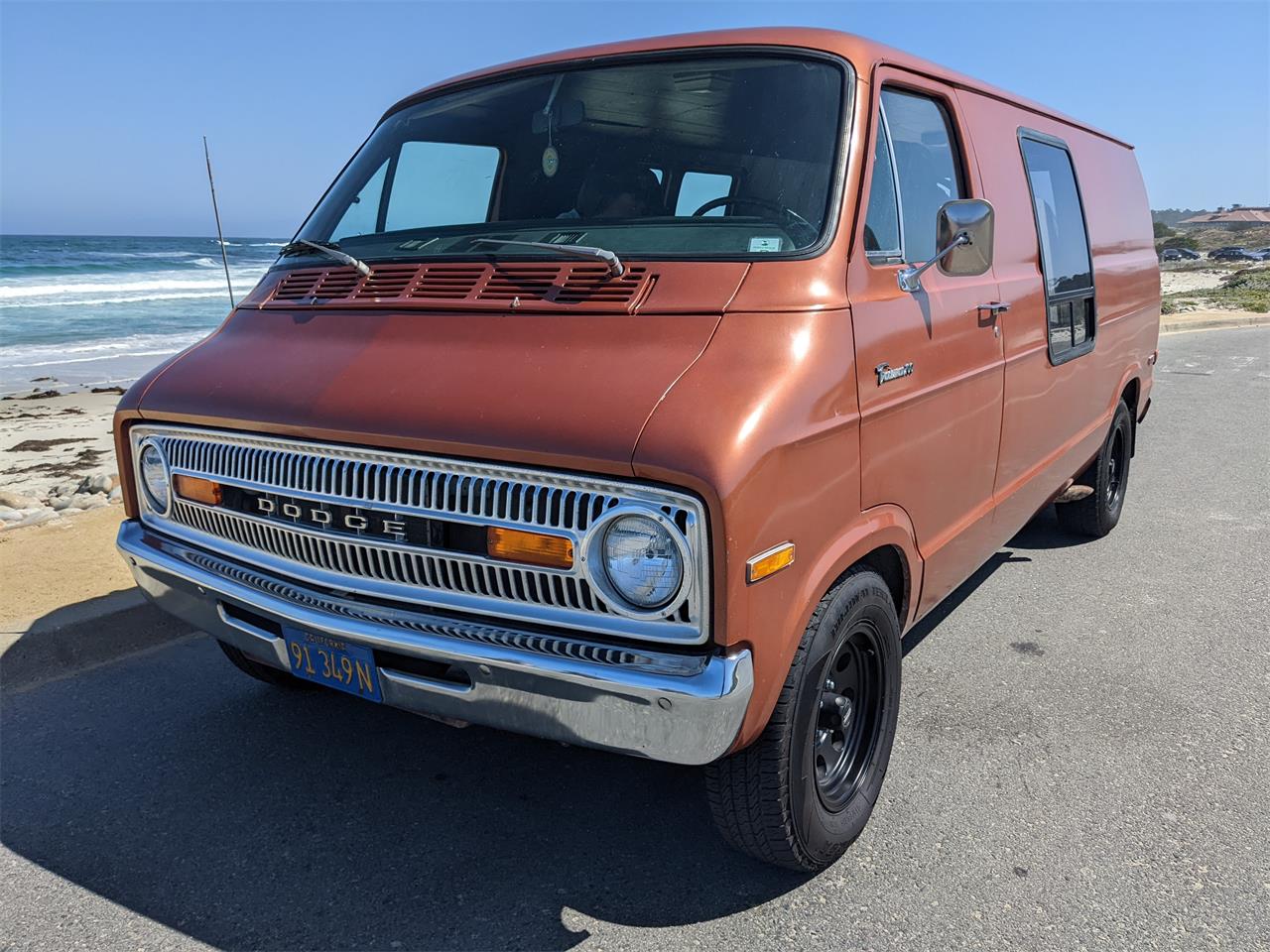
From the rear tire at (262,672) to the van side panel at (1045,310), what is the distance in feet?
9.03

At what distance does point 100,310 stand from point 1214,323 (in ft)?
88.2

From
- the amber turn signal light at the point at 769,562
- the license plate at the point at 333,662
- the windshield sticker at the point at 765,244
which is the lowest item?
the license plate at the point at 333,662

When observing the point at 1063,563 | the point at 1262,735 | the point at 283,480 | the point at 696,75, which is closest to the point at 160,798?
the point at 283,480

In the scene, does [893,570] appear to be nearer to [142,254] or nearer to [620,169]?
[620,169]

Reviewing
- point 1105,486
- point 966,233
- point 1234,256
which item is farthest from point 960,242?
point 1234,256

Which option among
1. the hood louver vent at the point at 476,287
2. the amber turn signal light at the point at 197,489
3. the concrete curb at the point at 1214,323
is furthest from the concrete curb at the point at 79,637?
the concrete curb at the point at 1214,323

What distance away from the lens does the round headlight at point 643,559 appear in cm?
226

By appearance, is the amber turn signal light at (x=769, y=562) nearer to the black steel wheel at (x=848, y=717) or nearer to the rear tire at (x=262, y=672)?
the black steel wheel at (x=848, y=717)

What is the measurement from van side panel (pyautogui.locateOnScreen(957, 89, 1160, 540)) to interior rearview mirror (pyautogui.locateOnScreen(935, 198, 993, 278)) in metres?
0.67

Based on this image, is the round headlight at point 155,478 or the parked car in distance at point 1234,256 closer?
the round headlight at point 155,478

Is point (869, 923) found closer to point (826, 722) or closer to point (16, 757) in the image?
point (826, 722)

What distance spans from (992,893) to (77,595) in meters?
3.93

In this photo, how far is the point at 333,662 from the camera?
2691mm

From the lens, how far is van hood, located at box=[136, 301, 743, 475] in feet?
7.78
